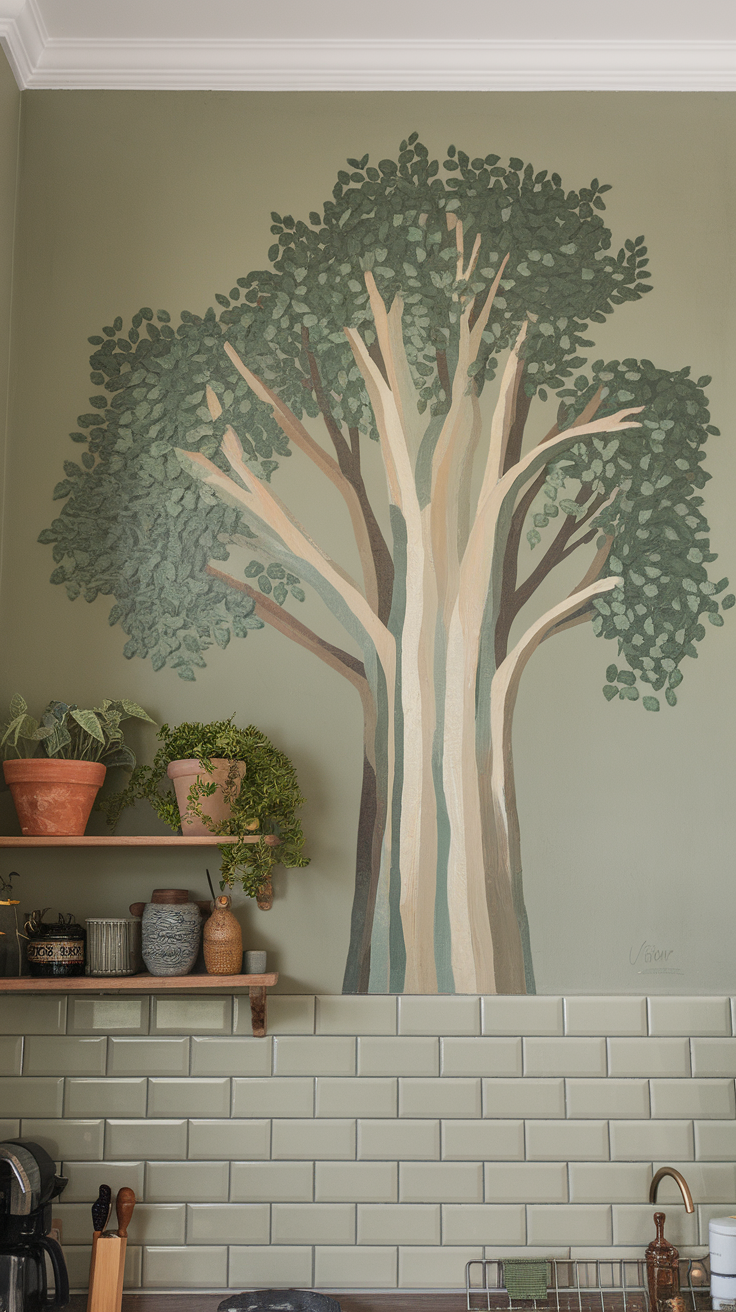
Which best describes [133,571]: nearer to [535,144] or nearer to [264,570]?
[264,570]

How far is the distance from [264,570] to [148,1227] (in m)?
1.40

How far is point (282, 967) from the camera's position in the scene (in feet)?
7.06

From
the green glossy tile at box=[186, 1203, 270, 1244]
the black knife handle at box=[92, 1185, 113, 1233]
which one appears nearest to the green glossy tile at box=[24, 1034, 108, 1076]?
the black knife handle at box=[92, 1185, 113, 1233]

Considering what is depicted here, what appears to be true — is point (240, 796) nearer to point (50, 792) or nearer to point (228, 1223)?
point (50, 792)

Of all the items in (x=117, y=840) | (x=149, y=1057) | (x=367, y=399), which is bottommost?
(x=149, y=1057)

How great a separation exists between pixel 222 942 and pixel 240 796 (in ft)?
0.97

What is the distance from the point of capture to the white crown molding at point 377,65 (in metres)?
2.41

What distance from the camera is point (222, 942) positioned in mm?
2033

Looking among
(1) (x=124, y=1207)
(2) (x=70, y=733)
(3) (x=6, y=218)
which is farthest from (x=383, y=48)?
(1) (x=124, y=1207)

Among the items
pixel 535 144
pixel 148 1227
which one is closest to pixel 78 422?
pixel 535 144

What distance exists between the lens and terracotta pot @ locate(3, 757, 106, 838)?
6.70 ft

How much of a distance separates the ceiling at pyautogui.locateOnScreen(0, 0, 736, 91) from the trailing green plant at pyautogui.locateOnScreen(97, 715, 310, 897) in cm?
159

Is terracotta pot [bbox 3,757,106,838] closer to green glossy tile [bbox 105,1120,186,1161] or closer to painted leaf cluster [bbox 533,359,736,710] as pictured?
green glossy tile [bbox 105,1120,186,1161]
